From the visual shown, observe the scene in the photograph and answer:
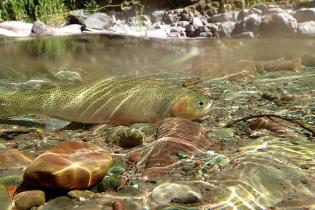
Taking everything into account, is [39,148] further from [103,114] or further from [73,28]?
[73,28]

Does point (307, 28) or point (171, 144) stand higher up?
point (171, 144)

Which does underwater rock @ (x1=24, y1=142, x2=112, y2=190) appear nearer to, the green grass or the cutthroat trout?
the cutthroat trout

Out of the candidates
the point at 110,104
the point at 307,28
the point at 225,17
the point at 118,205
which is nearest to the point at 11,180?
the point at 118,205

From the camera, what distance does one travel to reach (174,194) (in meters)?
2.21

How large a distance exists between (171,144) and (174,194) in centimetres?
62

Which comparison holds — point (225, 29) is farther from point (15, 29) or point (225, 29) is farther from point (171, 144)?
point (171, 144)

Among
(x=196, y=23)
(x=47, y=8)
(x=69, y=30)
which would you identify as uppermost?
(x=47, y=8)

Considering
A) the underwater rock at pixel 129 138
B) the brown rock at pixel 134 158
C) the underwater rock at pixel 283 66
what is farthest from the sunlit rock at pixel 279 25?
the brown rock at pixel 134 158

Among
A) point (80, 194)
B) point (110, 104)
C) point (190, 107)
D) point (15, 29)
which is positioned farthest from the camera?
point (15, 29)

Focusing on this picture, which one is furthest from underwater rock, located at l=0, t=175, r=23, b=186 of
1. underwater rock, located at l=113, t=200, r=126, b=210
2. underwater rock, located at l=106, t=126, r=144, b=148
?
underwater rock, located at l=106, t=126, r=144, b=148

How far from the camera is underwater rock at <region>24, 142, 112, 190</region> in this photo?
228 cm

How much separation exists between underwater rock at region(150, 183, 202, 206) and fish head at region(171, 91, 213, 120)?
4.11 feet

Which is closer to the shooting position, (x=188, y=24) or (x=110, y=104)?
(x=110, y=104)

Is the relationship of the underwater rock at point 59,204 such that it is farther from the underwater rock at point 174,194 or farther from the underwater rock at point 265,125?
the underwater rock at point 265,125
